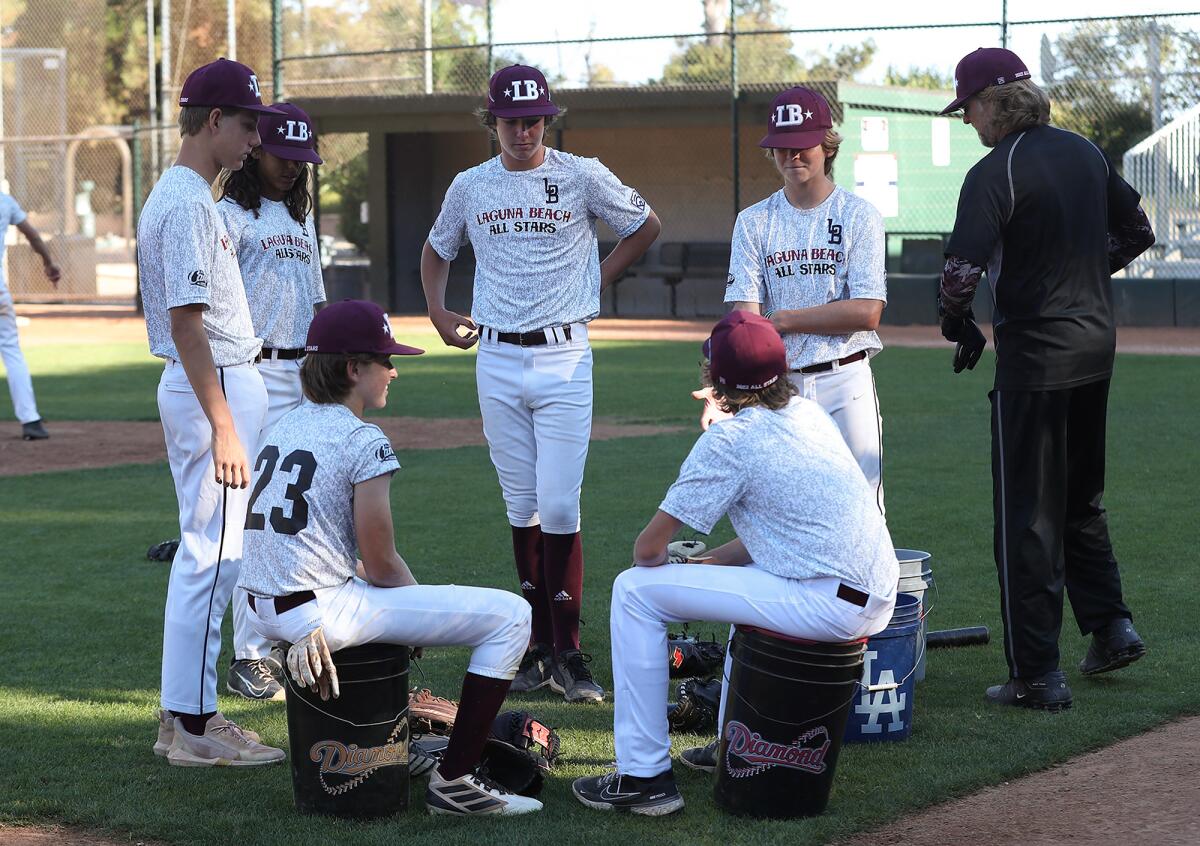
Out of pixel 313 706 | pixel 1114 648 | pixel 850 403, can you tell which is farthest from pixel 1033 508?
pixel 313 706

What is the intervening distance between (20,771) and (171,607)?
65 centimetres

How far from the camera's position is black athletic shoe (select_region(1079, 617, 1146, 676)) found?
511 centimetres

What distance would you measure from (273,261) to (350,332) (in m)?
1.42

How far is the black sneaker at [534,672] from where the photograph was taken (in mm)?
5363

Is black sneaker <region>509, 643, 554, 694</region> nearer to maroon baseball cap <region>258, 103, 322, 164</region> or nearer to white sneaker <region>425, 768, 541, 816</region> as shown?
white sneaker <region>425, 768, 541, 816</region>

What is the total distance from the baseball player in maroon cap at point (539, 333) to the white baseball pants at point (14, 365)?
7204mm

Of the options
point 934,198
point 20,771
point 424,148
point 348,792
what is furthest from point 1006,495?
point 424,148

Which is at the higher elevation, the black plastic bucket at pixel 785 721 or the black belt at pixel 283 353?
the black belt at pixel 283 353

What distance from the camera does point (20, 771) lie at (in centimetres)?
446

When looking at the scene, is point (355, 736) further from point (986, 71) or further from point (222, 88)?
point (986, 71)

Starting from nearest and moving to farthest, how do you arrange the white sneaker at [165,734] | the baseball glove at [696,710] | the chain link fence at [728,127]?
the white sneaker at [165,734] → the baseball glove at [696,710] → the chain link fence at [728,127]

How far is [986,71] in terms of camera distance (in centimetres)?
491

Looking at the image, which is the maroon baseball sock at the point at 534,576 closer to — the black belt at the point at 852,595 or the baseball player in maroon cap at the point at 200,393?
the baseball player in maroon cap at the point at 200,393

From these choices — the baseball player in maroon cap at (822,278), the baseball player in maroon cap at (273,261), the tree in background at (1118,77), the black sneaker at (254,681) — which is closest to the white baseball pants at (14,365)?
the baseball player in maroon cap at (273,261)
